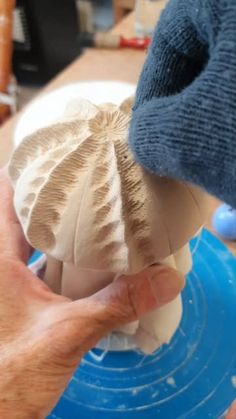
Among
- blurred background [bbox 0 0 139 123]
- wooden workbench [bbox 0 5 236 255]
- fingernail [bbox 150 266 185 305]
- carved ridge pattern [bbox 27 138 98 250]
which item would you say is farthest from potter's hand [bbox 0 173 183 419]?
blurred background [bbox 0 0 139 123]

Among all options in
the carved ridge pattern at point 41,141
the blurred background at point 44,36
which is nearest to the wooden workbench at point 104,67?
the blurred background at point 44,36

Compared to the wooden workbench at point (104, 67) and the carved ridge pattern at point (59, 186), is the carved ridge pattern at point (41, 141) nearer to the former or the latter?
the carved ridge pattern at point (59, 186)

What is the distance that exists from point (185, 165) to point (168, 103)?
47 mm

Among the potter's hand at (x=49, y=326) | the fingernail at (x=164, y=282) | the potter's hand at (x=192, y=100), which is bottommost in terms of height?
the potter's hand at (x=49, y=326)

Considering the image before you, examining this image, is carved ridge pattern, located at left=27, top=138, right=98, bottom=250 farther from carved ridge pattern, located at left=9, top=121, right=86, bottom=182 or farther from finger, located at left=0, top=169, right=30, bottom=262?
finger, located at left=0, top=169, right=30, bottom=262

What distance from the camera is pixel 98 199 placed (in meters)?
0.39

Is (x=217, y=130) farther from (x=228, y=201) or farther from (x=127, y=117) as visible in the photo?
(x=127, y=117)

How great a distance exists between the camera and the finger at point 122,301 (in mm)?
449

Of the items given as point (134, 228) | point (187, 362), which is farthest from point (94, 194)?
point (187, 362)

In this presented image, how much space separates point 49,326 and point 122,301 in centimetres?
8

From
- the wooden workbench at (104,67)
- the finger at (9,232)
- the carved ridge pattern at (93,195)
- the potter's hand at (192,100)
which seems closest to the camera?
the potter's hand at (192,100)

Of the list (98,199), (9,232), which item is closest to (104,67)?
(9,232)

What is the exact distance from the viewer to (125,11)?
67.1 inches

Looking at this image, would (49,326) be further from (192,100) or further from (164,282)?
(192,100)
